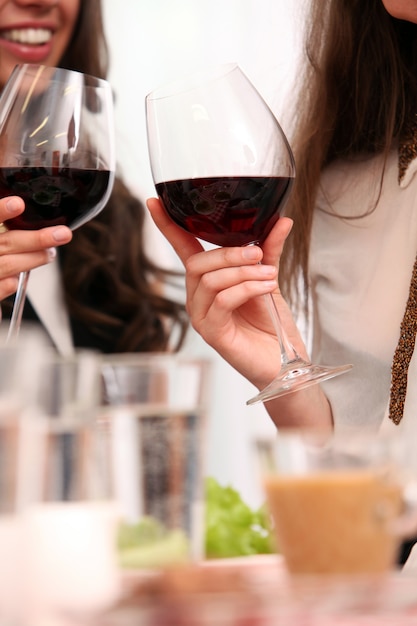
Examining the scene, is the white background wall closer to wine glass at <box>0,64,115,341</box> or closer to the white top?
the white top

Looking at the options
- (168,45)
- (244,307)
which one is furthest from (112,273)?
(168,45)

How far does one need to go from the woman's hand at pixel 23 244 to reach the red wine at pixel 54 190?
0.02 m

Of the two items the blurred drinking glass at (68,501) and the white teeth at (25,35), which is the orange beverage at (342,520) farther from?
the white teeth at (25,35)

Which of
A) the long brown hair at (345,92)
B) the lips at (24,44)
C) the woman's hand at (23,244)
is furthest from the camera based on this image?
the lips at (24,44)

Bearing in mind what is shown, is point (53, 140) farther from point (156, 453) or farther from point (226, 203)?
point (156, 453)

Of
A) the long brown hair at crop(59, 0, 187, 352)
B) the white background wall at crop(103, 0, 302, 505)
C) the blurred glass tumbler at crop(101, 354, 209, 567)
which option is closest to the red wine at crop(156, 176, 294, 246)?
the blurred glass tumbler at crop(101, 354, 209, 567)

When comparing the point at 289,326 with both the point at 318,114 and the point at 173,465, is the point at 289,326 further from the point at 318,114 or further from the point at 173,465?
the point at 173,465

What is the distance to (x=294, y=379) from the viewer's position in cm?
121

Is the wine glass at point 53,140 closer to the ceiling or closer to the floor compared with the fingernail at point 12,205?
closer to the ceiling

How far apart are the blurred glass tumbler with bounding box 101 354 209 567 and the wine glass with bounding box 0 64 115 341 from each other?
0.54 meters

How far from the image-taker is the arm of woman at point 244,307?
1267 millimetres

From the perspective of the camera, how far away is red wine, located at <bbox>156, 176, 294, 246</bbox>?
46.4 inches

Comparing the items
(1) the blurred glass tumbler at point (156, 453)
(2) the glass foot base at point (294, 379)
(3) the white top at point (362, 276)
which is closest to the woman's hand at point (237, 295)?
(2) the glass foot base at point (294, 379)

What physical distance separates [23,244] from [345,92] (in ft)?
2.48
